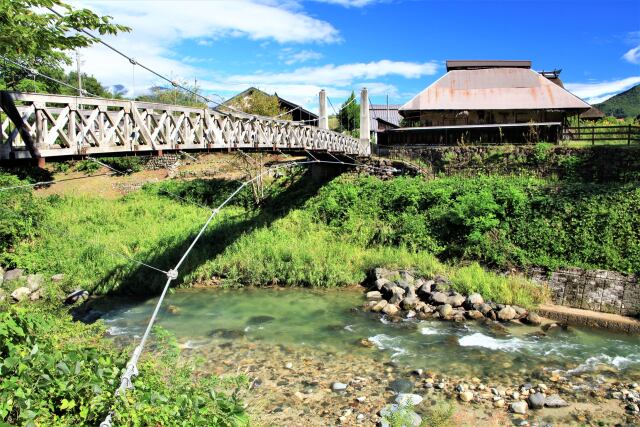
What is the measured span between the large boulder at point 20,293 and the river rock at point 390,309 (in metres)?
11.2

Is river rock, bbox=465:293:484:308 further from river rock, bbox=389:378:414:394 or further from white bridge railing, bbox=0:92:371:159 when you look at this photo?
white bridge railing, bbox=0:92:371:159

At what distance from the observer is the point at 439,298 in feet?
46.9

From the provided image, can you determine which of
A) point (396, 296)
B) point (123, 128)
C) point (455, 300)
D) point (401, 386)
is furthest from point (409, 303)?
point (123, 128)

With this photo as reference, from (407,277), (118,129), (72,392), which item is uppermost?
(118,129)

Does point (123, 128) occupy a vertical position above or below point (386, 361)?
above

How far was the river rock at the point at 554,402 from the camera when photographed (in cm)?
887

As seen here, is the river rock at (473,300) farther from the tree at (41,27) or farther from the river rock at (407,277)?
the tree at (41,27)

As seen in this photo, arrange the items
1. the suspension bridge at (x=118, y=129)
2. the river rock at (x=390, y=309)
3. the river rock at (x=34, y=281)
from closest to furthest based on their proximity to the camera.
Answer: the suspension bridge at (x=118, y=129) → the river rock at (x=390, y=309) → the river rock at (x=34, y=281)

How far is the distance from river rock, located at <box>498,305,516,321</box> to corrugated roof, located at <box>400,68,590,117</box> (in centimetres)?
1564

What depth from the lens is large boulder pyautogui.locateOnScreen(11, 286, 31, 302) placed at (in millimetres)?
15375

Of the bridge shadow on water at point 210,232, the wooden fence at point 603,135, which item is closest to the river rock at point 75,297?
the bridge shadow on water at point 210,232

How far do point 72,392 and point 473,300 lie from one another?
1153cm

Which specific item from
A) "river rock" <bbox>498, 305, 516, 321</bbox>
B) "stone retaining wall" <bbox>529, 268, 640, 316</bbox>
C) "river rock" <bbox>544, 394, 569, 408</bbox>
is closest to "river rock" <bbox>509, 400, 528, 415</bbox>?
"river rock" <bbox>544, 394, 569, 408</bbox>

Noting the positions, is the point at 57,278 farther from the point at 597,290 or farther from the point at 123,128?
the point at 597,290
